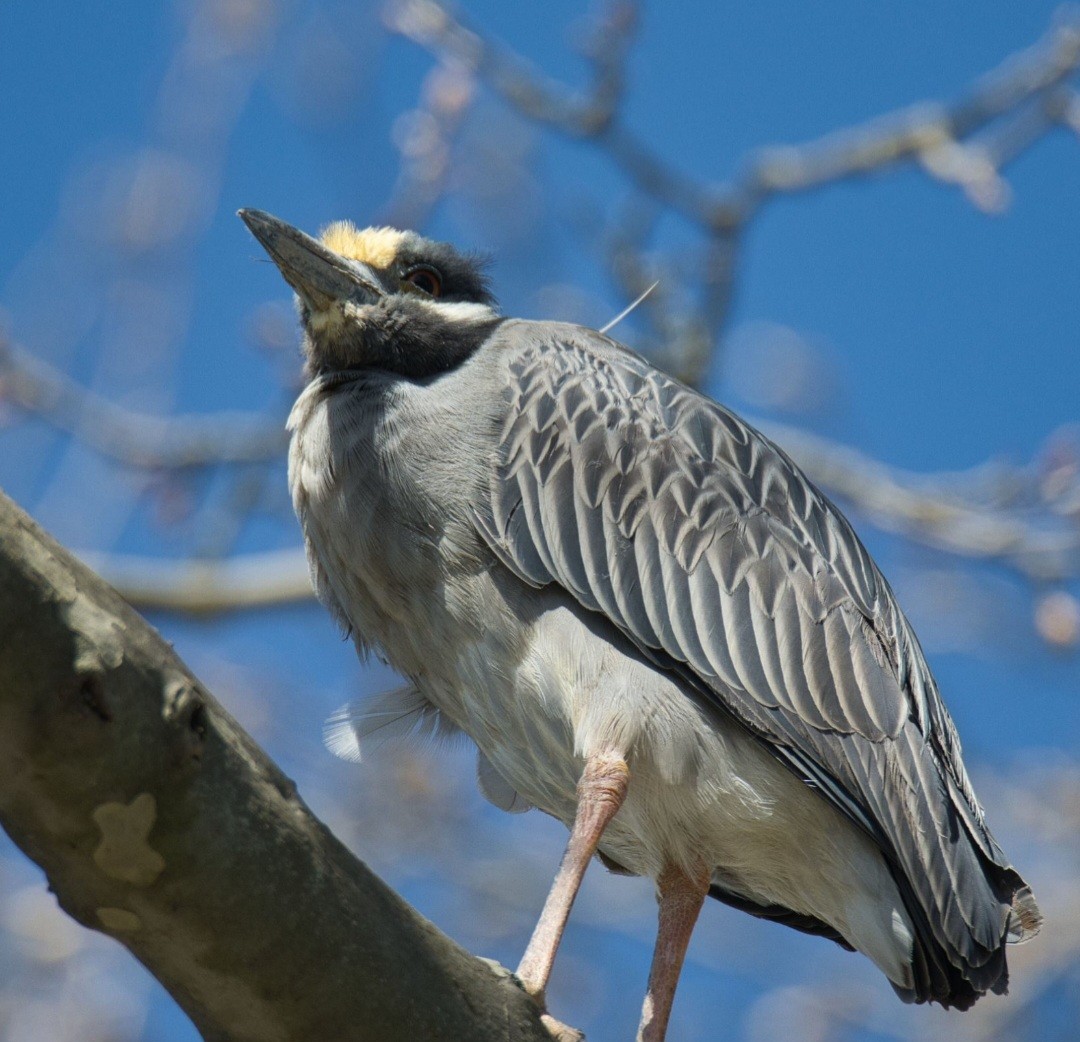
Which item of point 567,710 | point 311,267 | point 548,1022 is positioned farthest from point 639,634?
point 311,267

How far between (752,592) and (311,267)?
5.82 ft

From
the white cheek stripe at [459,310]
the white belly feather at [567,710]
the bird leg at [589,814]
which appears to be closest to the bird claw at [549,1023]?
the bird leg at [589,814]

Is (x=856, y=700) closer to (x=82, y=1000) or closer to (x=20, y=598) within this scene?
(x=20, y=598)

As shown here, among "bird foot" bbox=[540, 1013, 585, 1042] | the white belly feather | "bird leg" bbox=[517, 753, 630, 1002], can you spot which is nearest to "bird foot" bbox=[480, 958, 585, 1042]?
"bird foot" bbox=[540, 1013, 585, 1042]

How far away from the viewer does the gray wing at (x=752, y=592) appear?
370 centimetres

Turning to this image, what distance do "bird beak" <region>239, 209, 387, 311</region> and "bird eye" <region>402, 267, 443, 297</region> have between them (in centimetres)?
Answer: 18

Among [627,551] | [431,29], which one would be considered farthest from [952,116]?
[627,551]

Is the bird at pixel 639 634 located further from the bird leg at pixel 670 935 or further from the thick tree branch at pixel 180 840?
the thick tree branch at pixel 180 840

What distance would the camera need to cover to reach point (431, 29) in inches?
267

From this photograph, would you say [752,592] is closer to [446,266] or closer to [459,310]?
[459,310]

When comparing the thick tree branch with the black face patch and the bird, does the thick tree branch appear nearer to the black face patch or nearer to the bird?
the bird

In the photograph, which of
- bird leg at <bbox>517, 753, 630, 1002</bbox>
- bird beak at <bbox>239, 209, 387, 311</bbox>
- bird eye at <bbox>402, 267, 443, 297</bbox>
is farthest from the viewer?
bird eye at <bbox>402, 267, 443, 297</bbox>

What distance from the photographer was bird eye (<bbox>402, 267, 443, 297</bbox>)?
4.94m

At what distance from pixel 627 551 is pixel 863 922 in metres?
1.20
